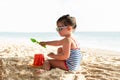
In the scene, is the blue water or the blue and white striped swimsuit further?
the blue water

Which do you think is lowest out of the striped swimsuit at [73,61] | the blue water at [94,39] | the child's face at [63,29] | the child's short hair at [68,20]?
the blue water at [94,39]

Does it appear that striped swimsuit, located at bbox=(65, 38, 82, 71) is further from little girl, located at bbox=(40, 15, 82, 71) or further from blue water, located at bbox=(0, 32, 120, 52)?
blue water, located at bbox=(0, 32, 120, 52)

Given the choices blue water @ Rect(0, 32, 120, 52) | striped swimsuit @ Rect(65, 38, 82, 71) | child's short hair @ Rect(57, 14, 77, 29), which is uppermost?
child's short hair @ Rect(57, 14, 77, 29)

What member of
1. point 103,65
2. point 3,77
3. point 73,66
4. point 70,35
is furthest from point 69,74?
point 103,65

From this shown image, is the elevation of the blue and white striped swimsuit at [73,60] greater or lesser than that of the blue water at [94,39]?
greater

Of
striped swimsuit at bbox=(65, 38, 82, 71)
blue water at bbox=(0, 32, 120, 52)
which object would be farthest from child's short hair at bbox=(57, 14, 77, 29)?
blue water at bbox=(0, 32, 120, 52)

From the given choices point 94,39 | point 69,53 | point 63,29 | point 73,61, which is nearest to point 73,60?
point 73,61

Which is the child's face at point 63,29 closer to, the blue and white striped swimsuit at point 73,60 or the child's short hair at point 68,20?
the child's short hair at point 68,20

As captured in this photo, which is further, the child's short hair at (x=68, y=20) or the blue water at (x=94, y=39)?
the blue water at (x=94, y=39)

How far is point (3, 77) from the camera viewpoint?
4.16 metres

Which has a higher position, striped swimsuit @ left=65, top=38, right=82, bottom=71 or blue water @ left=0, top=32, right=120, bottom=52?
striped swimsuit @ left=65, top=38, right=82, bottom=71

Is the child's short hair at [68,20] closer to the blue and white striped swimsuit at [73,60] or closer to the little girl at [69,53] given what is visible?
the little girl at [69,53]

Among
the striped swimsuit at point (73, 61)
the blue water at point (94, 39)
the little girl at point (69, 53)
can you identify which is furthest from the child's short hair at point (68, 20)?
the blue water at point (94, 39)

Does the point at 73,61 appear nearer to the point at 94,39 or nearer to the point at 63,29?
the point at 63,29
